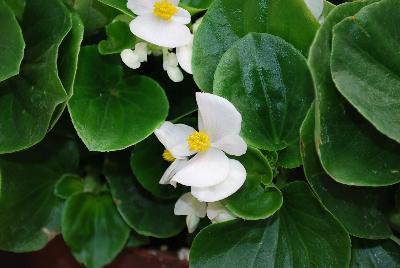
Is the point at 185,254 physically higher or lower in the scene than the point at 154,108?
lower

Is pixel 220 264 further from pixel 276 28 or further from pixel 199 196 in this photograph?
pixel 276 28

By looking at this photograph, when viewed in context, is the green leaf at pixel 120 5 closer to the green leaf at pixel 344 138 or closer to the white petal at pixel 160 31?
the white petal at pixel 160 31

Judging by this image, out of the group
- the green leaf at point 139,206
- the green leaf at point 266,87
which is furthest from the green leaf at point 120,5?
the green leaf at point 139,206

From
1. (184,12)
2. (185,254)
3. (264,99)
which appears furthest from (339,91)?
(185,254)

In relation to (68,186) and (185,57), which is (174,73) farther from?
(68,186)

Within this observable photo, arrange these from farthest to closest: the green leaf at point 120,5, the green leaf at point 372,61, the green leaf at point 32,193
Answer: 1. the green leaf at point 32,193
2. the green leaf at point 120,5
3. the green leaf at point 372,61

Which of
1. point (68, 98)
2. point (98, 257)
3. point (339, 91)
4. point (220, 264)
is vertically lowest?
point (98, 257)

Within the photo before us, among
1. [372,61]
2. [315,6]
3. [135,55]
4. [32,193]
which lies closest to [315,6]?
[315,6]
